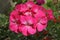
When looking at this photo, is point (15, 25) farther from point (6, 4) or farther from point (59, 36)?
point (6, 4)

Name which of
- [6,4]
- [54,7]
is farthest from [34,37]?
[6,4]

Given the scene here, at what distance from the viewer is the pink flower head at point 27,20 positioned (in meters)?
1.11

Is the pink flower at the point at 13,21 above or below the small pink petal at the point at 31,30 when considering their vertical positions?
above

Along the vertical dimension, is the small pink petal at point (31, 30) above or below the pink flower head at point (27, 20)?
below

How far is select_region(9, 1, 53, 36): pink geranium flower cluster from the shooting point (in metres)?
1.11

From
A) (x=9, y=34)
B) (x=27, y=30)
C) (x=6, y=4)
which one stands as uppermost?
(x=27, y=30)

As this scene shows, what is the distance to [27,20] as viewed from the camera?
1.13m

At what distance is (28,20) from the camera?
1129mm

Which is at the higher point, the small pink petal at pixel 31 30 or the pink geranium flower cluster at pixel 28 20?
the pink geranium flower cluster at pixel 28 20

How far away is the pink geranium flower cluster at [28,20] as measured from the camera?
1.11 metres

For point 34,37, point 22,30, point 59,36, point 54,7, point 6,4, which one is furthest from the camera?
point 6,4

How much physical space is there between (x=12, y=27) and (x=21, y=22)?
5 cm

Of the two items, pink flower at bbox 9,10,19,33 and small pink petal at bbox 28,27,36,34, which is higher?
pink flower at bbox 9,10,19,33

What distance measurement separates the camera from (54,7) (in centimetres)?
162
